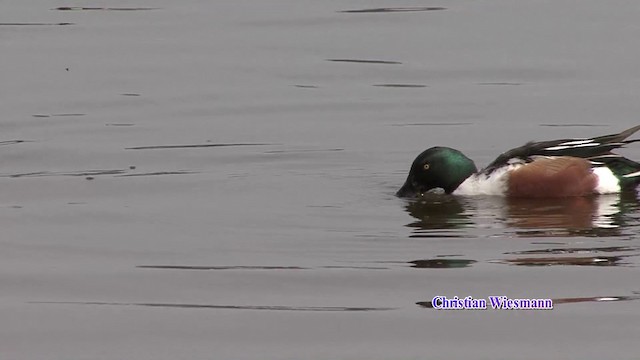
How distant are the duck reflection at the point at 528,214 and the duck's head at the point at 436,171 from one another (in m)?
0.10

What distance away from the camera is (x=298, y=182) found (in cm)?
1149

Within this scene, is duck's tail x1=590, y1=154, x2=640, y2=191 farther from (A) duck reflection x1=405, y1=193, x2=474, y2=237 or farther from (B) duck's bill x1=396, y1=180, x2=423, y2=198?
(B) duck's bill x1=396, y1=180, x2=423, y2=198

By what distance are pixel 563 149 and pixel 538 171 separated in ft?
0.75

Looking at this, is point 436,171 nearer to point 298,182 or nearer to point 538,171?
point 538,171

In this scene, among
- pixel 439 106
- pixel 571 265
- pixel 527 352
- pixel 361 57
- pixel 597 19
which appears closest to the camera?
pixel 527 352

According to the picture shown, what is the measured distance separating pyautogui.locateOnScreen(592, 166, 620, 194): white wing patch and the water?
0.16 meters

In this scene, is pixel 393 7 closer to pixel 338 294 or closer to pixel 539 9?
pixel 539 9

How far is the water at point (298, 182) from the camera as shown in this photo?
25.4 feet

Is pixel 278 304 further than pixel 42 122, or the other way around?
pixel 42 122

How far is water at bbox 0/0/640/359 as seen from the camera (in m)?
7.73

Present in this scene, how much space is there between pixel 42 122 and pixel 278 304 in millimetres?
5661

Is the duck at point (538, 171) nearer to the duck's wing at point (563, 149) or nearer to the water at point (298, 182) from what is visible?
the duck's wing at point (563, 149)

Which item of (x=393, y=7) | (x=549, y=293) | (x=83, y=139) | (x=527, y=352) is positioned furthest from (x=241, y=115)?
(x=527, y=352)

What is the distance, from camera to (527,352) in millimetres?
7277
